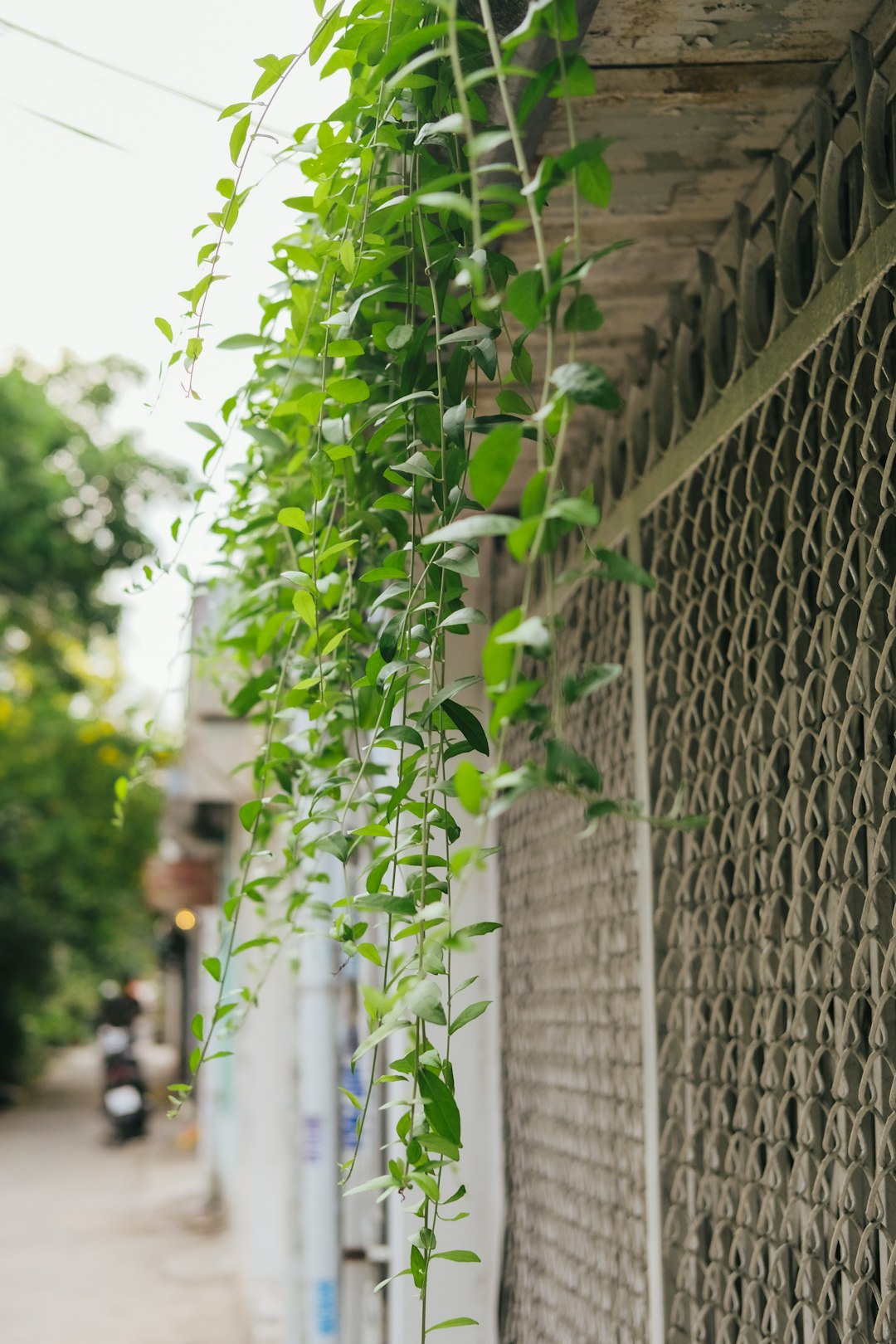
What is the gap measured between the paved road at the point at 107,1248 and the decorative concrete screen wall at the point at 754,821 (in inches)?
243

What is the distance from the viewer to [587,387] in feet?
3.23

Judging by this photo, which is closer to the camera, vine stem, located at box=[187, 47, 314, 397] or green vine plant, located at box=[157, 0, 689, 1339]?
green vine plant, located at box=[157, 0, 689, 1339]

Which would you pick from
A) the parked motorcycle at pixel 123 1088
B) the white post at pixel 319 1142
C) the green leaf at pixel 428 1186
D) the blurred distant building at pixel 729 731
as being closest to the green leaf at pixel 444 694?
the green leaf at pixel 428 1186

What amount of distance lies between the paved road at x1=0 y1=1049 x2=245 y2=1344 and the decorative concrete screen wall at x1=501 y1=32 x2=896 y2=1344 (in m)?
6.16

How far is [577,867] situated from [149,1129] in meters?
18.2

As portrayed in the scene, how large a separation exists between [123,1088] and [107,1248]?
7.44 meters

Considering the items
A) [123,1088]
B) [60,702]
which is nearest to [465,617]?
[123,1088]

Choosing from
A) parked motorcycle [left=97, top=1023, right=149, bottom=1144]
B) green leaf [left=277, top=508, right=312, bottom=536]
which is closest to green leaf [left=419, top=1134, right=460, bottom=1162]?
green leaf [left=277, top=508, right=312, bottom=536]

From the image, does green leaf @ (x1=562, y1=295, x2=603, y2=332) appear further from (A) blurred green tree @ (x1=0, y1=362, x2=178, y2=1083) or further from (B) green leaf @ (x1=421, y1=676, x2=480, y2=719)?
(A) blurred green tree @ (x1=0, y1=362, x2=178, y2=1083)

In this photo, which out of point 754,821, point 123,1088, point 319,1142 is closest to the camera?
point 754,821

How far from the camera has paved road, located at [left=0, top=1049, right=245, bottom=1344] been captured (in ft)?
27.1

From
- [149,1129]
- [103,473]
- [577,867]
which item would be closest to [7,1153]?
[149,1129]

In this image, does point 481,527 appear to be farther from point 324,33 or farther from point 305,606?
point 324,33

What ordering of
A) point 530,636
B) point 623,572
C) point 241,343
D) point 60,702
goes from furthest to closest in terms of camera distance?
point 60,702 → point 241,343 → point 623,572 → point 530,636
